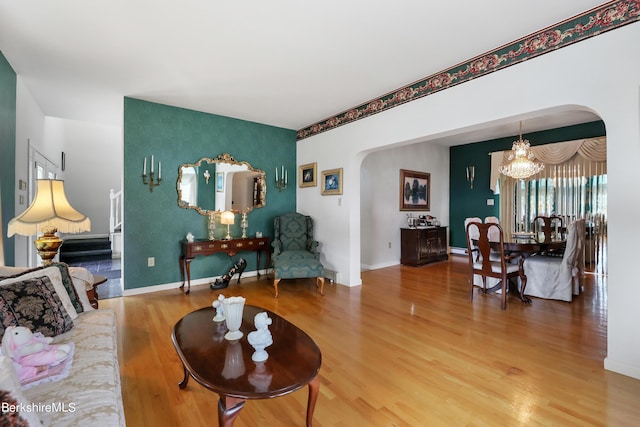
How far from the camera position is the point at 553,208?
5.57 meters

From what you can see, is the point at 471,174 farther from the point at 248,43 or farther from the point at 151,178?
the point at 151,178

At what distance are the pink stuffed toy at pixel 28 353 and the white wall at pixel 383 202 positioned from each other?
4.69 m

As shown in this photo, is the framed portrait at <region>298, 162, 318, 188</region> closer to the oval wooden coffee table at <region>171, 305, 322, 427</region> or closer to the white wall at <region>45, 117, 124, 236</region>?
the oval wooden coffee table at <region>171, 305, 322, 427</region>

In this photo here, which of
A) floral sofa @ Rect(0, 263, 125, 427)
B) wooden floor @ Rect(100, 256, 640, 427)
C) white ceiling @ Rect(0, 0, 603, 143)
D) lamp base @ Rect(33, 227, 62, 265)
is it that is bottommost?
wooden floor @ Rect(100, 256, 640, 427)

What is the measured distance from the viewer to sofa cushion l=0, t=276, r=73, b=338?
1.43 meters

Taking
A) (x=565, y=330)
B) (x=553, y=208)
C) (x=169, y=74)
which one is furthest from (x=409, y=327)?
(x=553, y=208)

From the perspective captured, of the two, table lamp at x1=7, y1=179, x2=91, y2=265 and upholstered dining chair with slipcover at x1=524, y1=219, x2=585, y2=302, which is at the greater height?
table lamp at x1=7, y1=179, x2=91, y2=265

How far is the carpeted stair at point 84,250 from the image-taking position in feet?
18.5

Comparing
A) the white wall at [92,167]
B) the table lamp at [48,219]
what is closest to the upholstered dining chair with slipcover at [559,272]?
the table lamp at [48,219]

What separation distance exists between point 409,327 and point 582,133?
16.6ft

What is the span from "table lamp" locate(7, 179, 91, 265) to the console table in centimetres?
165

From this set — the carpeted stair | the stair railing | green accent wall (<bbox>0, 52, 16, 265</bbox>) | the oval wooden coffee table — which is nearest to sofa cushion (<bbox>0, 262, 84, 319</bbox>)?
the oval wooden coffee table

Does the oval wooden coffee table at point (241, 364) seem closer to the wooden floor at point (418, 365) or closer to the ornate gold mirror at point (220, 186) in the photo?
the wooden floor at point (418, 365)

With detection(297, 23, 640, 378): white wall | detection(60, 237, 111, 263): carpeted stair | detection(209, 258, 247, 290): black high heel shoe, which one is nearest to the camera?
detection(297, 23, 640, 378): white wall
